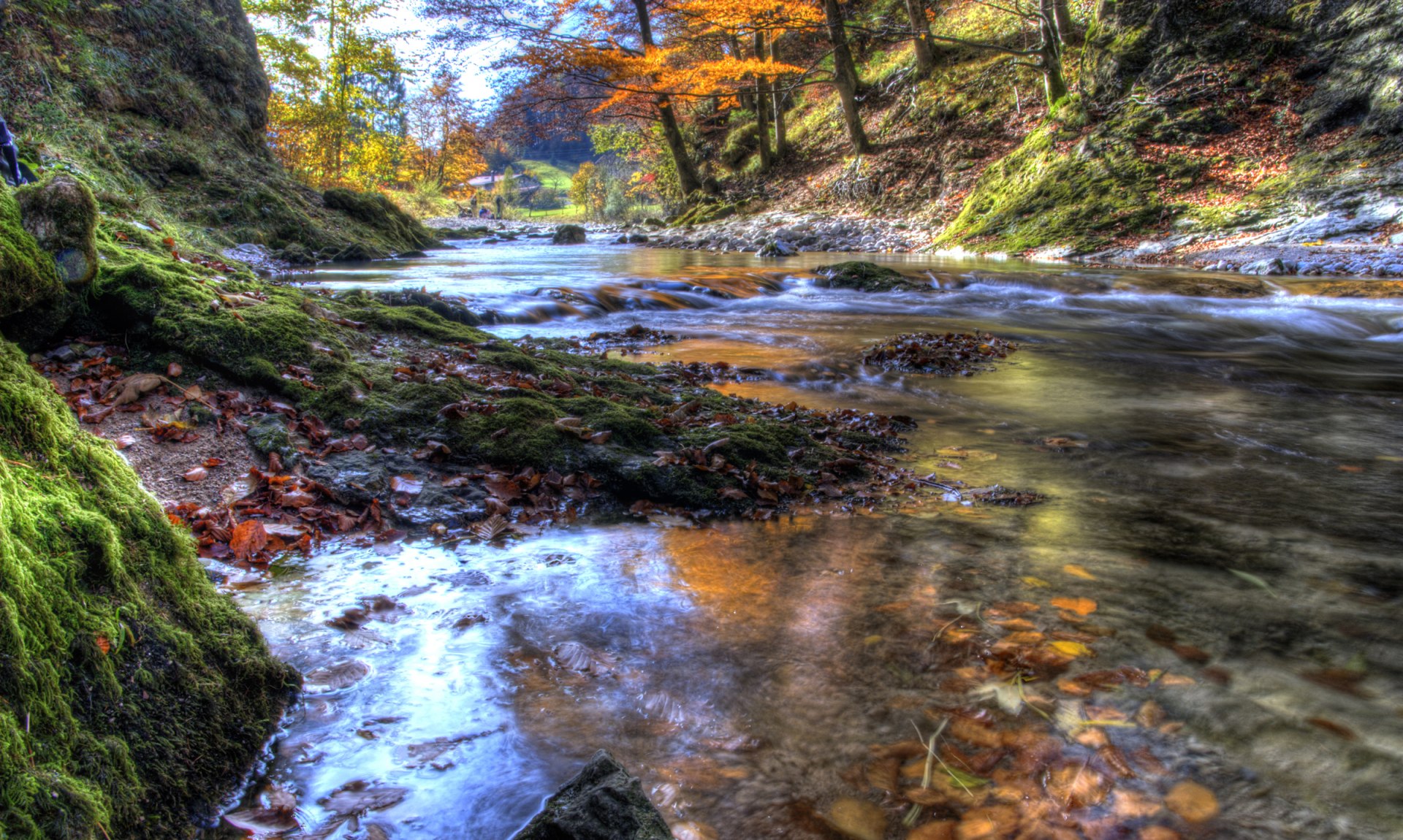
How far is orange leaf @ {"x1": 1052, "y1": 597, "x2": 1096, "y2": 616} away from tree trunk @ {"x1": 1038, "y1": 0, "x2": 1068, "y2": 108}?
16902 millimetres

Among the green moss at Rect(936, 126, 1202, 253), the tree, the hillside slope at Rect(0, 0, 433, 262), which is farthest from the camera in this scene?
the tree

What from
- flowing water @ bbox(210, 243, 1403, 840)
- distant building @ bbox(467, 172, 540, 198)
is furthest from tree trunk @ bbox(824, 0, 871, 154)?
distant building @ bbox(467, 172, 540, 198)

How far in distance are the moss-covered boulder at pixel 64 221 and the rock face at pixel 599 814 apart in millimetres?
2856

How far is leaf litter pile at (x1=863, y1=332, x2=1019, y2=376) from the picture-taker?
21.8ft

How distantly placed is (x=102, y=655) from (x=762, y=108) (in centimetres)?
2749

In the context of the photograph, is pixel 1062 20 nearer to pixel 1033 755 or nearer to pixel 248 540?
pixel 1033 755

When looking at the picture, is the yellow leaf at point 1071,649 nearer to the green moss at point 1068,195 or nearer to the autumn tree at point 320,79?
the green moss at point 1068,195

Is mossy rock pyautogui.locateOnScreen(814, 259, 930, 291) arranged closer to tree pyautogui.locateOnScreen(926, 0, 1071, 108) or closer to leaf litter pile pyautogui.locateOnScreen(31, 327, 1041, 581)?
tree pyautogui.locateOnScreen(926, 0, 1071, 108)

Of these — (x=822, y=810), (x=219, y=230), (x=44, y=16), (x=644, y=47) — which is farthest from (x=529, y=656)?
(x=644, y=47)

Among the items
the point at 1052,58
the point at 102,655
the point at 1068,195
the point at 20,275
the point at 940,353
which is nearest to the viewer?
the point at 102,655

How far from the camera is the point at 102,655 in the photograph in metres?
1.25

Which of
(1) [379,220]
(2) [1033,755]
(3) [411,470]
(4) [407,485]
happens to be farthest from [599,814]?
(1) [379,220]

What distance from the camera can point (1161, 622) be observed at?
2.28 meters

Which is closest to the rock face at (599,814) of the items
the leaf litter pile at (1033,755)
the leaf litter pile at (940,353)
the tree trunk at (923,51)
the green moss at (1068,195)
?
the leaf litter pile at (1033,755)
